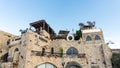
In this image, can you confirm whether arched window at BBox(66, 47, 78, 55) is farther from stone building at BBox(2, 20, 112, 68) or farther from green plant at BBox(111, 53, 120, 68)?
green plant at BBox(111, 53, 120, 68)

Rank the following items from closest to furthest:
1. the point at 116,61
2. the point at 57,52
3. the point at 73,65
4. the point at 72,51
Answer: the point at 116,61
the point at 73,65
the point at 57,52
the point at 72,51

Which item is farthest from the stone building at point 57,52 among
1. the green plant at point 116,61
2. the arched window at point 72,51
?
the green plant at point 116,61

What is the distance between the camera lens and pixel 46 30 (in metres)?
34.2

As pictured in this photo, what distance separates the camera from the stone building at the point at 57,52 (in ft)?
81.0

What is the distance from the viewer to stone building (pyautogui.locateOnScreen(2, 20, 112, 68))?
2470 cm

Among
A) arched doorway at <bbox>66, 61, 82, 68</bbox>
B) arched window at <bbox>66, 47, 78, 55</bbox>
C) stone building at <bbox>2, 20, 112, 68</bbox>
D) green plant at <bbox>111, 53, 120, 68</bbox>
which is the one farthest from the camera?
arched window at <bbox>66, 47, 78, 55</bbox>

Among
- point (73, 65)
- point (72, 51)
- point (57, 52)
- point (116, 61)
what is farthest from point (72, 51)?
point (116, 61)

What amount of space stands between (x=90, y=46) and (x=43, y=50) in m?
9.76

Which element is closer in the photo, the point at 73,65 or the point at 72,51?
the point at 73,65

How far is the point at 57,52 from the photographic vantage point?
28.7m

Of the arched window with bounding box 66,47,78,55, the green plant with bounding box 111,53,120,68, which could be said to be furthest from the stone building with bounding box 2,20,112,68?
the green plant with bounding box 111,53,120,68

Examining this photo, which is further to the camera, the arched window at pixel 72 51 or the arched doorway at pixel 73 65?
the arched window at pixel 72 51

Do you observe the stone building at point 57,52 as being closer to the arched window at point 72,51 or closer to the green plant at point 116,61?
the arched window at point 72,51

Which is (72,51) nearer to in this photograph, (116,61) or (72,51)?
(72,51)
